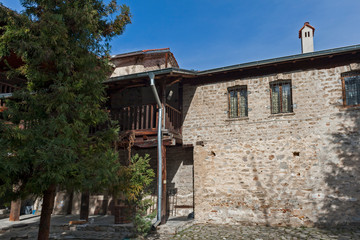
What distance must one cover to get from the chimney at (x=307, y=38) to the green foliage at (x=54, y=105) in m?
7.24

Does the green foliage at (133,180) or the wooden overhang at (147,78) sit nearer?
the green foliage at (133,180)

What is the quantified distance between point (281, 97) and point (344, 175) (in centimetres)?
283

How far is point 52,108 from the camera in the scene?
6.41 m

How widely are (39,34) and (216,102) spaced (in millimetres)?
5779

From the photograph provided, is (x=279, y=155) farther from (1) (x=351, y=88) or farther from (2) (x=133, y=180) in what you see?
(2) (x=133, y=180)

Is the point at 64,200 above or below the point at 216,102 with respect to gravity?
below

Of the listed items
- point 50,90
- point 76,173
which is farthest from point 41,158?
point 50,90

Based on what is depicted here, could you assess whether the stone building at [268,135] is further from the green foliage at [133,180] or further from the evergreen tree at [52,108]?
the evergreen tree at [52,108]

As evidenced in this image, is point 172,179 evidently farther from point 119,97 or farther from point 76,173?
point 76,173

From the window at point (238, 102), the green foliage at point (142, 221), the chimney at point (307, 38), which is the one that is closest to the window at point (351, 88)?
the chimney at point (307, 38)

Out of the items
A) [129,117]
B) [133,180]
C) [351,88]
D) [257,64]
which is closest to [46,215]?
[133,180]

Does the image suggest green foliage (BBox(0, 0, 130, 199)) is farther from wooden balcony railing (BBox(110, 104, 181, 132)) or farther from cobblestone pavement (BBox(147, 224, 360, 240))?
cobblestone pavement (BBox(147, 224, 360, 240))

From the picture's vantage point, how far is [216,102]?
33.7 ft

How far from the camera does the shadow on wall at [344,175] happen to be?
825 cm
